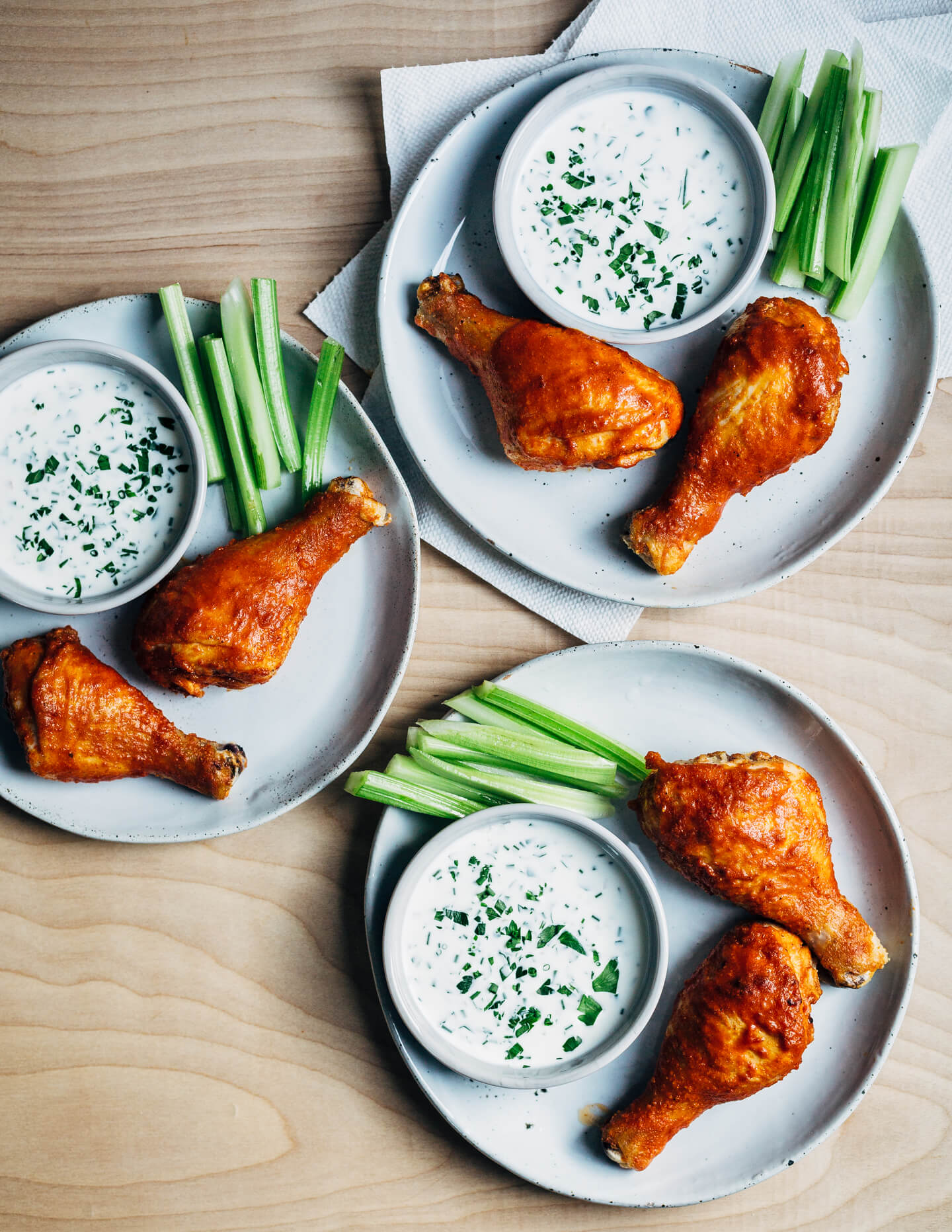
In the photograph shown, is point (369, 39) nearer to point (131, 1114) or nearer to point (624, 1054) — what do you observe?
point (624, 1054)

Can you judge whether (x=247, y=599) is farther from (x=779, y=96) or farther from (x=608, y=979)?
(x=779, y=96)

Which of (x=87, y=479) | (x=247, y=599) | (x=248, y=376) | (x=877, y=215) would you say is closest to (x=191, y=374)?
(x=248, y=376)

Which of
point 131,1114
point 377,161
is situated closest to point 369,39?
point 377,161

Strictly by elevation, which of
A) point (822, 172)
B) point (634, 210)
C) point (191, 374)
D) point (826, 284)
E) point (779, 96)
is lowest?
point (191, 374)

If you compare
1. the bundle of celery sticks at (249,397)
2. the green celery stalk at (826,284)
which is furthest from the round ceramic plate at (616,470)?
the bundle of celery sticks at (249,397)

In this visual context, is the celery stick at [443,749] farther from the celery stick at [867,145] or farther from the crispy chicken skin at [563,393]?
the celery stick at [867,145]

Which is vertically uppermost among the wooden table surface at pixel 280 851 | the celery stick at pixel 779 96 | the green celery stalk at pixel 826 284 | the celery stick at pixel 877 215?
the celery stick at pixel 779 96

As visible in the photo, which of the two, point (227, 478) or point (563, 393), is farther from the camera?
point (227, 478)
